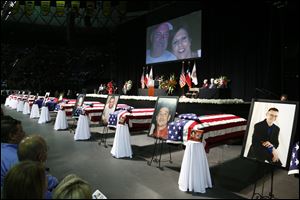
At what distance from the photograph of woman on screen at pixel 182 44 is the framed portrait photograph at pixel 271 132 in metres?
8.30

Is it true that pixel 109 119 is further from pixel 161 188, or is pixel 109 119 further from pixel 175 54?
pixel 175 54

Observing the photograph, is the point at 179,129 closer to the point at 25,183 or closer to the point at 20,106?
the point at 25,183

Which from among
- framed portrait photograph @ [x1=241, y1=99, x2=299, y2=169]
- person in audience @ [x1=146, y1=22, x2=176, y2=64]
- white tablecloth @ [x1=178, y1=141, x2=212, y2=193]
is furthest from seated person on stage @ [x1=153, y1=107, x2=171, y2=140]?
person in audience @ [x1=146, y1=22, x2=176, y2=64]

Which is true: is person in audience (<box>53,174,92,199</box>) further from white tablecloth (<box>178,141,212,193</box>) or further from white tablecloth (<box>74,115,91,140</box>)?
white tablecloth (<box>74,115,91,140</box>)

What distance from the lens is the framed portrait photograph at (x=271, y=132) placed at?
2.32 metres

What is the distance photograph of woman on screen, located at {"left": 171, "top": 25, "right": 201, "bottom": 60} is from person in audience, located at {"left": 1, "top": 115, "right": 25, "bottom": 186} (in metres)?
9.34

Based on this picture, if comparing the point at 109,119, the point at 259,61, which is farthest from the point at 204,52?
the point at 109,119

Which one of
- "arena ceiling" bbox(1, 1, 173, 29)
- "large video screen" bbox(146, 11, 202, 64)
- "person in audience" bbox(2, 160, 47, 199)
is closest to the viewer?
"person in audience" bbox(2, 160, 47, 199)

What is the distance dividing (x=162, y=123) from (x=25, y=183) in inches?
111

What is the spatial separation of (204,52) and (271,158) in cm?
851

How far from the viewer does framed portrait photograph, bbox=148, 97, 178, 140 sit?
3.69 meters

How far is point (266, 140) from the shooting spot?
8.11 feet

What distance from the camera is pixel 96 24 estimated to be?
19656mm

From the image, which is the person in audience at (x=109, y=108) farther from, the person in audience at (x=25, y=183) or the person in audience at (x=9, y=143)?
the person in audience at (x=25, y=183)
